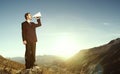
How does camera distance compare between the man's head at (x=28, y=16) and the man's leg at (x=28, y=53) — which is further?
the man's leg at (x=28, y=53)

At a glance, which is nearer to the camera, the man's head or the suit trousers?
the man's head

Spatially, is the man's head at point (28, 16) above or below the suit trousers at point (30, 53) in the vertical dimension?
above

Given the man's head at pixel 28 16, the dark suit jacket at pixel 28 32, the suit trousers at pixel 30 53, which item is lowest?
the suit trousers at pixel 30 53

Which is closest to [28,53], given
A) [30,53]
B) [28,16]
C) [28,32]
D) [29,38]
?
[30,53]

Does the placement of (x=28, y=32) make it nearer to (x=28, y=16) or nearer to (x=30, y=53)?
(x=28, y=16)

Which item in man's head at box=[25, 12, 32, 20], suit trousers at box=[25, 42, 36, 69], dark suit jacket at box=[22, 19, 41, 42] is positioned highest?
man's head at box=[25, 12, 32, 20]

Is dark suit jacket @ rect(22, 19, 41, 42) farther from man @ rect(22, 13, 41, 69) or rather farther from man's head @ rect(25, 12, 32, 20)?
man's head @ rect(25, 12, 32, 20)

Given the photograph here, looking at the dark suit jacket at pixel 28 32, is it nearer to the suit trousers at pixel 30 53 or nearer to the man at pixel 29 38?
the man at pixel 29 38

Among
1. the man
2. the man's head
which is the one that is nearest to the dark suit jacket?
the man

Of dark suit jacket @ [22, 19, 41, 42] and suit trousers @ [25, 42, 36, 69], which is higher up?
dark suit jacket @ [22, 19, 41, 42]

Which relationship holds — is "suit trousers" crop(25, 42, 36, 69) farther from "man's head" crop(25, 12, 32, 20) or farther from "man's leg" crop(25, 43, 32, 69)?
"man's head" crop(25, 12, 32, 20)

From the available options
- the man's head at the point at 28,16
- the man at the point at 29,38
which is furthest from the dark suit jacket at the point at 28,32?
the man's head at the point at 28,16

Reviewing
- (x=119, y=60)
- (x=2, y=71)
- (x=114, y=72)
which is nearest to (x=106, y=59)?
(x=119, y=60)

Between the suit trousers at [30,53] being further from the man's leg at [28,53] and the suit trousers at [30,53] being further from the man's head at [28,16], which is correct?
the man's head at [28,16]
